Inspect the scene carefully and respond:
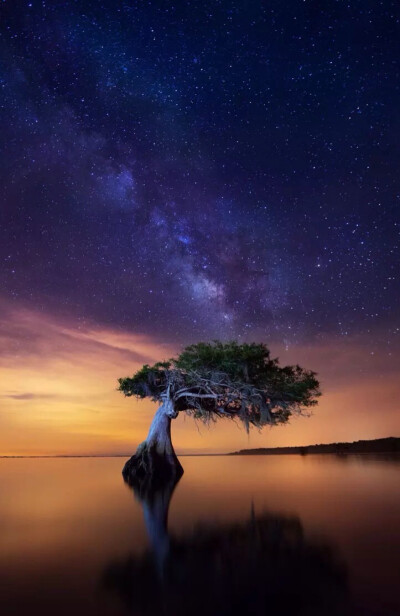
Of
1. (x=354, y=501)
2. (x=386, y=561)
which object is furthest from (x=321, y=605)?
(x=354, y=501)

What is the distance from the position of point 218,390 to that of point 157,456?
22.7ft

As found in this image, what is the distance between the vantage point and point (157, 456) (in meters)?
26.7

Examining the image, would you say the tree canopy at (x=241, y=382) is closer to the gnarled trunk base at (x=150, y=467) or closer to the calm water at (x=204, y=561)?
the gnarled trunk base at (x=150, y=467)

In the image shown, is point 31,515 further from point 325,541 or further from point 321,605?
point 321,605

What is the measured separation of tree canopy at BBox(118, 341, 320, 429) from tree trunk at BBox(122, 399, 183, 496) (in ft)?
5.63

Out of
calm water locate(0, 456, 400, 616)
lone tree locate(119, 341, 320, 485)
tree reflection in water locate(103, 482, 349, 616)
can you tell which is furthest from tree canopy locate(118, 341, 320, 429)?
tree reflection in water locate(103, 482, 349, 616)

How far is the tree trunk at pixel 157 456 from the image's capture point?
26.0m

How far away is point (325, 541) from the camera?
25.0ft

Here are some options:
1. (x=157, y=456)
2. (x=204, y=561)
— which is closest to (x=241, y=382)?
(x=157, y=456)

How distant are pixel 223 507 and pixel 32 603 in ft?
32.2

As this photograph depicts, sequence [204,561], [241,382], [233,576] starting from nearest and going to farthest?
1. [233,576]
2. [204,561]
3. [241,382]

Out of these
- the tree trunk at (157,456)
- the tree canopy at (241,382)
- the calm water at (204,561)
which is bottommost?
the calm water at (204,561)

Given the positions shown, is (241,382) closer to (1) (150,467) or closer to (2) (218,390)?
(2) (218,390)

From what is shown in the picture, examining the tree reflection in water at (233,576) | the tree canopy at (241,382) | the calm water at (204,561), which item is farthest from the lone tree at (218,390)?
the tree reflection in water at (233,576)
